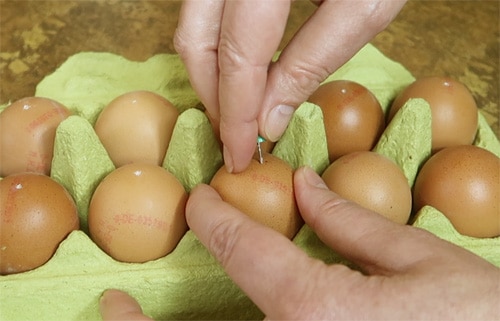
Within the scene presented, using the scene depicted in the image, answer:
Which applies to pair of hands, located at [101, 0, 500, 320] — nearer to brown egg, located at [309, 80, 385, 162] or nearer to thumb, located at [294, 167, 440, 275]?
thumb, located at [294, 167, 440, 275]

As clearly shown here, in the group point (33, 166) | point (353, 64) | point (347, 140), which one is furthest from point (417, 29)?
point (33, 166)

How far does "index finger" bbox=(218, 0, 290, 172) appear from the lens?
66cm

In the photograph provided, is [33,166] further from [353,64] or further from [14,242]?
[353,64]

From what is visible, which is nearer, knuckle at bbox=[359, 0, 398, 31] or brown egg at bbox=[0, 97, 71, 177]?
knuckle at bbox=[359, 0, 398, 31]

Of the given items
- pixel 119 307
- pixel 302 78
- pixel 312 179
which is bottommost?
pixel 119 307

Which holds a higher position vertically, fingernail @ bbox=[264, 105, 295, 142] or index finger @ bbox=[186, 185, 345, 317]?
fingernail @ bbox=[264, 105, 295, 142]

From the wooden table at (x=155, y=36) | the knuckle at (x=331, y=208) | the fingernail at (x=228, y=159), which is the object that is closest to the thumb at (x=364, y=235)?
the knuckle at (x=331, y=208)

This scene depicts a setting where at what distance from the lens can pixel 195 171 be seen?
889 millimetres

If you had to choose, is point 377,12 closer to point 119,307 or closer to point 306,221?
point 306,221

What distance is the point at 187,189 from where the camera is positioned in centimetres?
90

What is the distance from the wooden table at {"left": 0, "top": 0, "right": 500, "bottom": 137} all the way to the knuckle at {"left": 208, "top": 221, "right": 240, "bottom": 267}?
67cm

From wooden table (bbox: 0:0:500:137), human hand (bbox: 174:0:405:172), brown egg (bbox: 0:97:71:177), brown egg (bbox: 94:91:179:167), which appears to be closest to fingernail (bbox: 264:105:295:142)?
human hand (bbox: 174:0:405:172)

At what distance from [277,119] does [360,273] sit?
0.24 meters

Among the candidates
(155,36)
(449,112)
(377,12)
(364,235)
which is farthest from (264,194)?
(155,36)
